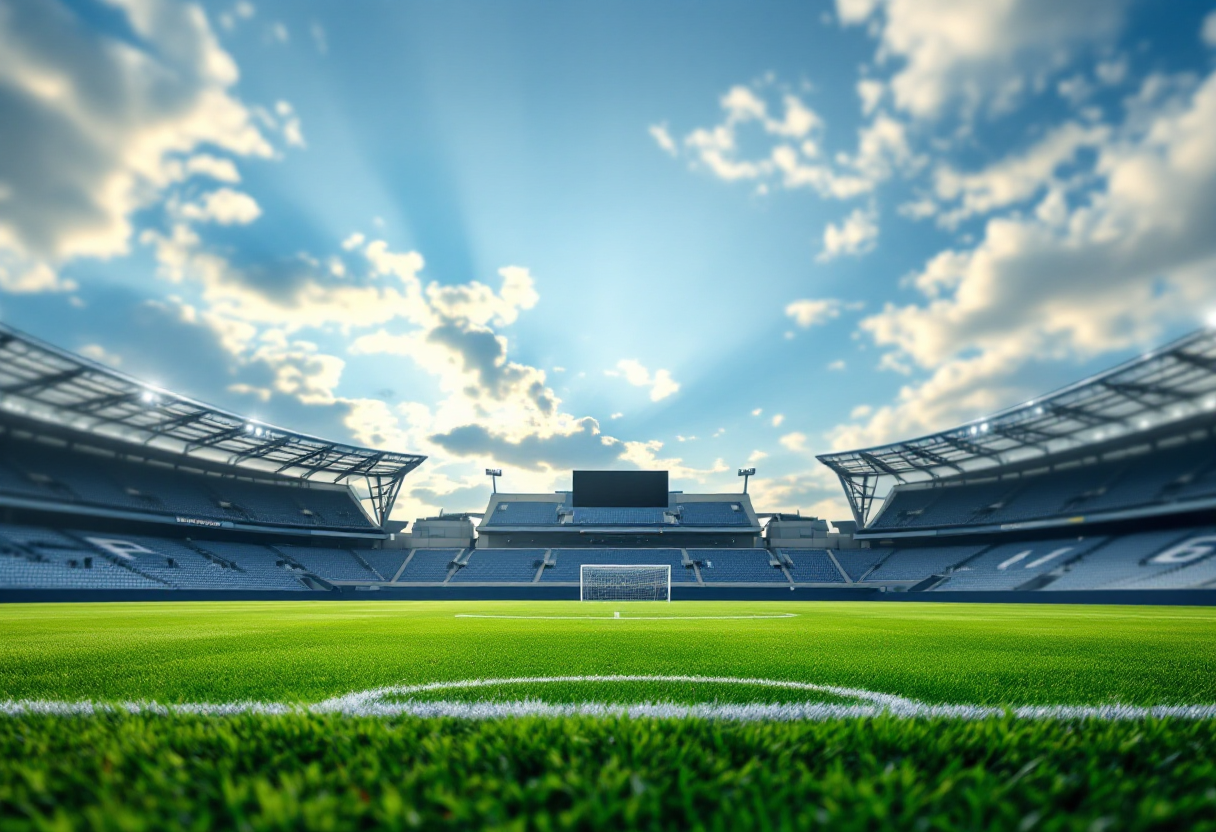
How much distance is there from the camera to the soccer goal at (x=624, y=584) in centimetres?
3269

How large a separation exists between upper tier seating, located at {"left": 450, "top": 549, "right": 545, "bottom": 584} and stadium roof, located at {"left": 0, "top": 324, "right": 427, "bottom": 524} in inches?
383

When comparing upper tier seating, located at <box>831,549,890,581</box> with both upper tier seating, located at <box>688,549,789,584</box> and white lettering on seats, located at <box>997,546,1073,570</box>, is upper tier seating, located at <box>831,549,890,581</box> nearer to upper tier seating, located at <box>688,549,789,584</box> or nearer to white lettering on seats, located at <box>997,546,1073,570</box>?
upper tier seating, located at <box>688,549,789,584</box>

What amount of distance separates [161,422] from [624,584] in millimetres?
29865

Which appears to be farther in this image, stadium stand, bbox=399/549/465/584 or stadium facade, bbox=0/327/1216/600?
stadium stand, bbox=399/549/465/584

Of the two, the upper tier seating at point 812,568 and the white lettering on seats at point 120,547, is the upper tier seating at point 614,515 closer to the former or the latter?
the upper tier seating at point 812,568

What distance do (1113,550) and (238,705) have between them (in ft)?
138

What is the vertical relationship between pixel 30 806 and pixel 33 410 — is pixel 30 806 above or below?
below

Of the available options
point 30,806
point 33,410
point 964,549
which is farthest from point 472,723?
point 964,549

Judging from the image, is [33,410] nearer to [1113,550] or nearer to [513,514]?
[513,514]

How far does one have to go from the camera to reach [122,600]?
23.3 meters

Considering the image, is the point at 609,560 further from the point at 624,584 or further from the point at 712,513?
the point at 712,513

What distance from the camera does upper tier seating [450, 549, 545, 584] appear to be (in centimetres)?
4053

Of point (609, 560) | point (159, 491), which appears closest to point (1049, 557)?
point (609, 560)

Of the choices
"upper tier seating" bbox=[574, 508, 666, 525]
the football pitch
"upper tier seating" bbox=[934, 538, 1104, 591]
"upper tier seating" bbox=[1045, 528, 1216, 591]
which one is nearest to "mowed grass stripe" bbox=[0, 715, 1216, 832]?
the football pitch
